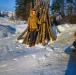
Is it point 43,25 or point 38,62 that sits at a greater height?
point 43,25

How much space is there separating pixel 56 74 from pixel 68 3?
2236 centimetres

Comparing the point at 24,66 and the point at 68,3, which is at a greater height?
the point at 68,3

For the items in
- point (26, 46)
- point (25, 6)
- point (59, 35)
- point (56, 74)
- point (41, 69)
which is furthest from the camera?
point (25, 6)

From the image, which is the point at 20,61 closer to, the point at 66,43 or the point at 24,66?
the point at 24,66

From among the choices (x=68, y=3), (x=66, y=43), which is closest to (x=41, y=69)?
(x=66, y=43)

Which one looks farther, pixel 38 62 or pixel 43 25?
pixel 43 25

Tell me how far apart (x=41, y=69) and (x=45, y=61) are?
1016mm

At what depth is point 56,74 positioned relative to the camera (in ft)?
21.8

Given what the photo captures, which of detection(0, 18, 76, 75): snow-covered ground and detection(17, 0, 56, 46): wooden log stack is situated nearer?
detection(0, 18, 76, 75): snow-covered ground

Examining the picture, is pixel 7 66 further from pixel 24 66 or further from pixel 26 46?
pixel 26 46

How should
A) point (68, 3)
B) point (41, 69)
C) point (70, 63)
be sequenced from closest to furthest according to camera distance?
point (41, 69) < point (70, 63) < point (68, 3)

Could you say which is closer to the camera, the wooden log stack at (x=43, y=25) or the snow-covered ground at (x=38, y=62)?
the snow-covered ground at (x=38, y=62)

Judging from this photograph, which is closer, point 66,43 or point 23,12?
point 66,43

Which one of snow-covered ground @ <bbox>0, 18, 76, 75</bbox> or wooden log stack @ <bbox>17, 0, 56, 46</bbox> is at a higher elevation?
wooden log stack @ <bbox>17, 0, 56, 46</bbox>
